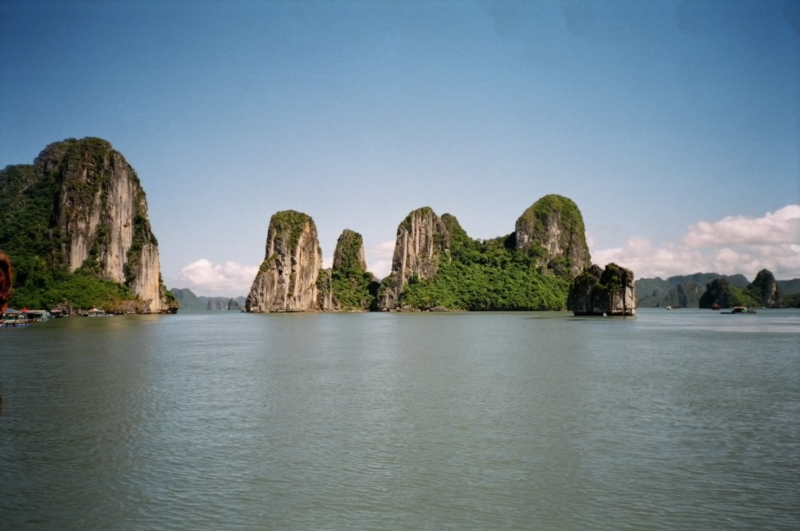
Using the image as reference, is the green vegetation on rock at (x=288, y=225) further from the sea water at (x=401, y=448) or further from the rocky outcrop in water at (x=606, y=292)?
the sea water at (x=401, y=448)

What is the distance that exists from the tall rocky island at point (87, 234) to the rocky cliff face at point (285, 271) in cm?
2530

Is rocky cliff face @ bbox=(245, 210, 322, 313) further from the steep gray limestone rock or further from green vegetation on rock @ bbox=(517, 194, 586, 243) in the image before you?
green vegetation on rock @ bbox=(517, 194, 586, 243)

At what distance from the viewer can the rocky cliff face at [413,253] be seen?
550 feet

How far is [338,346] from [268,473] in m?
33.0

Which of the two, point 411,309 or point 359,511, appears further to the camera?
point 411,309

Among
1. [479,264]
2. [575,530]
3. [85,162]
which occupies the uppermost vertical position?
[85,162]

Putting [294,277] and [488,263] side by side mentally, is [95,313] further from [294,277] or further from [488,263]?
[488,263]

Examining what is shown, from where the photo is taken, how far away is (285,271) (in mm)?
161125

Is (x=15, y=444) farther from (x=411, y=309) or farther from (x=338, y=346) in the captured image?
(x=411, y=309)

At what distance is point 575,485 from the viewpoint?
453 inches

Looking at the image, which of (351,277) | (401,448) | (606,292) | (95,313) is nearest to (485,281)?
(351,277)

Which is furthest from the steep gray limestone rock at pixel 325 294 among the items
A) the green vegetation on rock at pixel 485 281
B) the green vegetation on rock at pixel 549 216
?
the green vegetation on rock at pixel 549 216

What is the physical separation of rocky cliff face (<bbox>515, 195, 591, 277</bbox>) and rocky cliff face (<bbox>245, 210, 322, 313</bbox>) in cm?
6503

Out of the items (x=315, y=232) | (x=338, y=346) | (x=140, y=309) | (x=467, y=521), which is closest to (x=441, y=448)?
(x=467, y=521)
